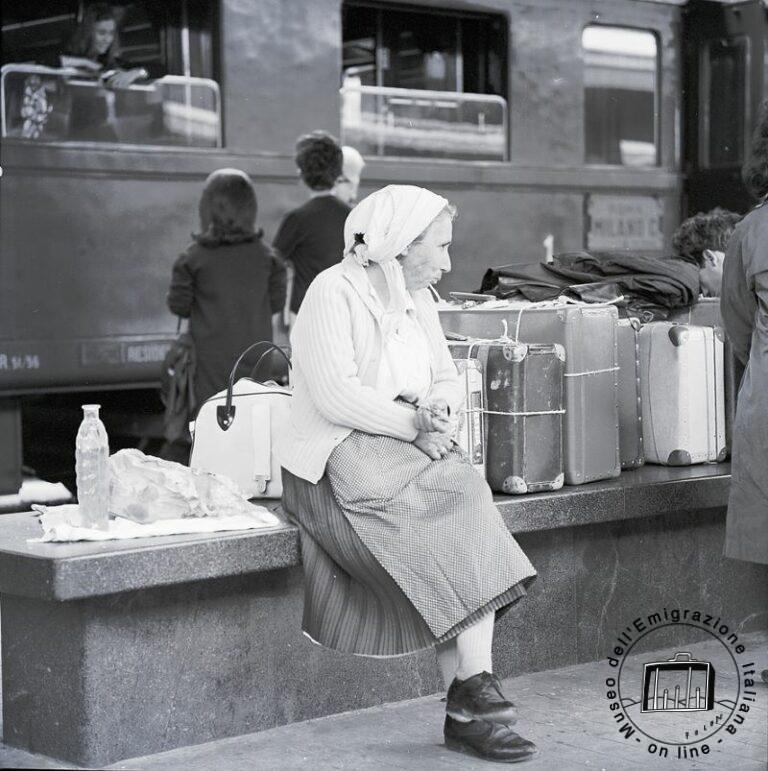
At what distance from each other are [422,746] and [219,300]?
3249 mm

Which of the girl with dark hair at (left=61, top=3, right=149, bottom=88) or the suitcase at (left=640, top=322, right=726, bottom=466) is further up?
the girl with dark hair at (left=61, top=3, right=149, bottom=88)

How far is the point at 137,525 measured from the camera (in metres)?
3.70

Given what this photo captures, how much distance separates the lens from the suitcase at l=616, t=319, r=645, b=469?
193 inches

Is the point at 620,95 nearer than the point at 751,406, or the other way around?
the point at 751,406

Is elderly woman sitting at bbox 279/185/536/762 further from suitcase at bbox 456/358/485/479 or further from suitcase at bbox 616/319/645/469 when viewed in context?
suitcase at bbox 616/319/645/469

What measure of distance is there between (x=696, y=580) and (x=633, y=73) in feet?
15.7

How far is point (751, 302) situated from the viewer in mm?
4098

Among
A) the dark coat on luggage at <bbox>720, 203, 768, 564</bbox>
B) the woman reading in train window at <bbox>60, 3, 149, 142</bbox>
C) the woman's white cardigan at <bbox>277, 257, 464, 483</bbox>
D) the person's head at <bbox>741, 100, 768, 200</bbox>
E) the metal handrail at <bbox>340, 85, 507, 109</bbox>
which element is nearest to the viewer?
the woman's white cardigan at <bbox>277, 257, 464, 483</bbox>

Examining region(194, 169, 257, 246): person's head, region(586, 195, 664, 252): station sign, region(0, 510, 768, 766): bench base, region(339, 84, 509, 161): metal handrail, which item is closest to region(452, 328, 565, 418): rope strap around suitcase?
region(0, 510, 768, 766): bench base

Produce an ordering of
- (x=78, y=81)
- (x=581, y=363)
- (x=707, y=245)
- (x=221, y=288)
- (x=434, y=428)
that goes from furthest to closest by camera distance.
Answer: (x=78, y=81), (x=221, y=288), (x=707, y=245), (x=581, y=363), (x=434, y=428)

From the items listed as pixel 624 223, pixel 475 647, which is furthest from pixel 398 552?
pixel 624 223

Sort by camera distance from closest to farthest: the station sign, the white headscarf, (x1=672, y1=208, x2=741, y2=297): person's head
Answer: the white headscarf < (x1=672, y1=208, x2=741, y2=297): person's head < the station sign

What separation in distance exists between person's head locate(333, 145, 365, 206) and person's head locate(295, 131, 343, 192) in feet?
0.48

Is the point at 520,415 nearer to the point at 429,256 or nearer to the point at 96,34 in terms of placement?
the point at 429,256
